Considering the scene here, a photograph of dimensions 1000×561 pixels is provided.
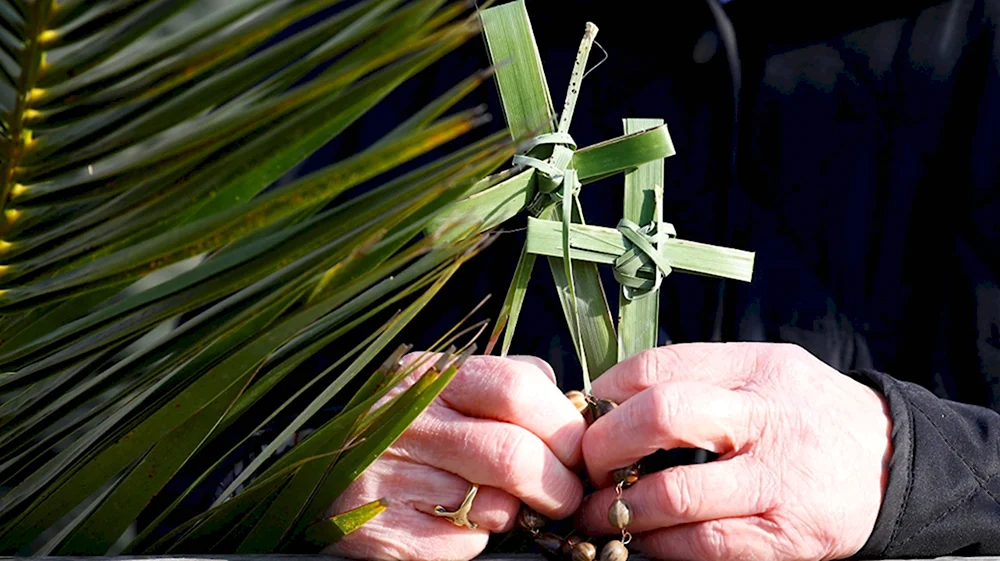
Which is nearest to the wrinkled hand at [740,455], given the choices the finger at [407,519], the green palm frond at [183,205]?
the finger at [407,519]

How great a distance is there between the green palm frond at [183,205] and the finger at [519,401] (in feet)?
0.59

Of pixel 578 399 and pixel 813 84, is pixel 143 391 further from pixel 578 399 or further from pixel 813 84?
pixel 813 84

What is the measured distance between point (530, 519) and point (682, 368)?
0.64ft

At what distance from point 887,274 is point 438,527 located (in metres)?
0.80

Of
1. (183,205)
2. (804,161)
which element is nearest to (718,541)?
(183,205)

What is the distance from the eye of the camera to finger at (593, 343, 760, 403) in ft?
2.85

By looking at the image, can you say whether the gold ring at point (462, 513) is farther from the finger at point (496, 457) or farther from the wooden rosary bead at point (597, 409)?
the wooden rosary bead at point (597, 409)

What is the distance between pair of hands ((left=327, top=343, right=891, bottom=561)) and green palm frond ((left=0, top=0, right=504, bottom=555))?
0.61ft

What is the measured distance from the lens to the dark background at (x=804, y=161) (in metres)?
1.29

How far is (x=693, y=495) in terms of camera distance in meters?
0.78

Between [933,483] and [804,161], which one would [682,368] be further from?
[804,161]

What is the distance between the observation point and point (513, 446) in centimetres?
79

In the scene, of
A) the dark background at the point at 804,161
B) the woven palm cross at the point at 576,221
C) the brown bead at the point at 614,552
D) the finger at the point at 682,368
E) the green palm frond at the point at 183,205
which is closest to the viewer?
the green palm frond at the point at 183,205

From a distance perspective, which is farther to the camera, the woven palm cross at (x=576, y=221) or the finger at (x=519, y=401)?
the woven palm cross at (x=576, y=221)
